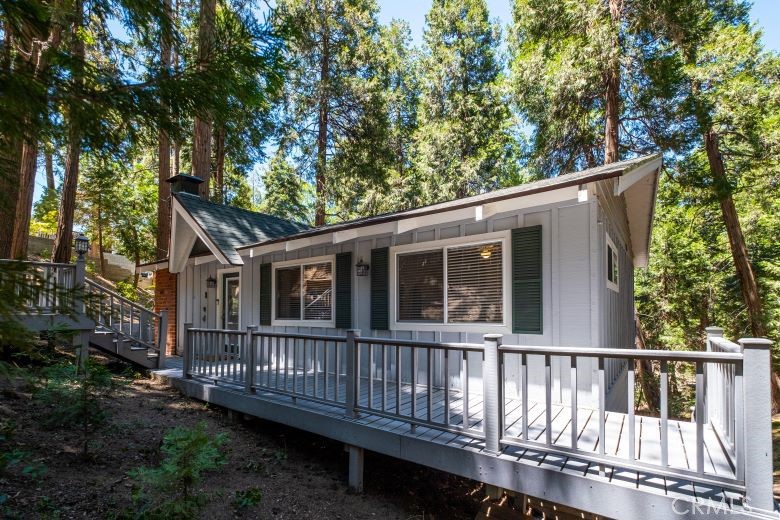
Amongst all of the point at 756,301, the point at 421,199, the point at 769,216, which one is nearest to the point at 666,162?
the point at 756,301

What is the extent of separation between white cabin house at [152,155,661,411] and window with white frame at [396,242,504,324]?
1cm

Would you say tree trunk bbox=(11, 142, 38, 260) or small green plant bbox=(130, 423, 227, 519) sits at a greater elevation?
tree trunk bbox=(11, 142, 38, 260)

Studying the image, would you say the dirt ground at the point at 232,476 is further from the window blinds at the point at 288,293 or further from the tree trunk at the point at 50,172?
the tree trunk at the point at 50,172

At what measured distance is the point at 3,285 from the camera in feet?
5.46

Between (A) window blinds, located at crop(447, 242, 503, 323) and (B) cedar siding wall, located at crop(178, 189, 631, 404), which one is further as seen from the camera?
(A) window blinds, located at crop(447, 242, 503, 323)

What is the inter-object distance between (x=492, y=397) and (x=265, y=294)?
5.90 m

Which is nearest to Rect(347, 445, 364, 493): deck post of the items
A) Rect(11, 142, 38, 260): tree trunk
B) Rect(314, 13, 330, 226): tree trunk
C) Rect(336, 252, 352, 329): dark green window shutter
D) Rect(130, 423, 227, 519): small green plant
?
Rect(130, 423, 227, 519): small green plant

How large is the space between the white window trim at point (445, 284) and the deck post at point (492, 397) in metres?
1.83

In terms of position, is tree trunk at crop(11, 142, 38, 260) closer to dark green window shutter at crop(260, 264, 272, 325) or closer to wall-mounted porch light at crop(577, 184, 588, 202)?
dark green window shutter at crop(260, 264, 272, 325)

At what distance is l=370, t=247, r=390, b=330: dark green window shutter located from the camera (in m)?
6.36

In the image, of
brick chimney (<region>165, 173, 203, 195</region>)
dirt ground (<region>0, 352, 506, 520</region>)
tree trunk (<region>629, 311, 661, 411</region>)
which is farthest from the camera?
tree trunk (<region>629, 311, 661, 411</region>)

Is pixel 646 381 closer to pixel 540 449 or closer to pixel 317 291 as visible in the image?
pixel 317 291

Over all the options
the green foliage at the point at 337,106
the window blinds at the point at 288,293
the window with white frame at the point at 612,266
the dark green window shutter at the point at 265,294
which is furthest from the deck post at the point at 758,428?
the green foliage at the point at 337,106

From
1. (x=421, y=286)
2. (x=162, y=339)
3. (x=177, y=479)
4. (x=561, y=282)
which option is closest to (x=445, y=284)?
(x=421, y=286)
